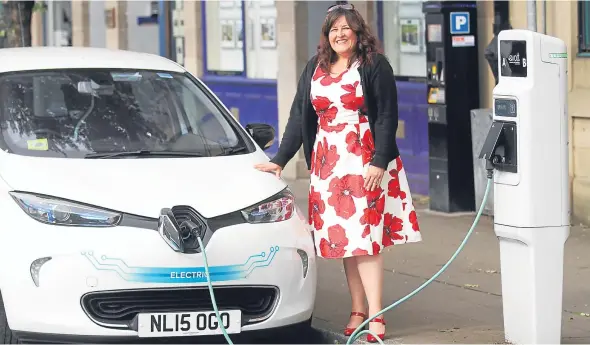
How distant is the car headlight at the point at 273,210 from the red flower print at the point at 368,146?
45cm

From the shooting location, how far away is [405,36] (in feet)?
44.4

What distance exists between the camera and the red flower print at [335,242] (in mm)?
6664

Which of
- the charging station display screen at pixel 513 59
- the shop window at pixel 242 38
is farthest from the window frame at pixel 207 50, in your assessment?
the charging station display screen at pixel 513 59

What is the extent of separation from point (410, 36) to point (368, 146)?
22.8 feet

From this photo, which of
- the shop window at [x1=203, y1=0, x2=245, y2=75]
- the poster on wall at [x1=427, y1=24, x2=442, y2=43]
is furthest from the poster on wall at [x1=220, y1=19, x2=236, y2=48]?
the poster on wall at [x1=427, y1=24, x2=442, y2=43]

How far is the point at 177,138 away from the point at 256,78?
9034 millimetres

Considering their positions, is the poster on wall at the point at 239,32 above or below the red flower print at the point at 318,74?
above

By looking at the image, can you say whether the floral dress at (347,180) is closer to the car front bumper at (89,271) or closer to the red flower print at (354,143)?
the red flower print at (354,143)

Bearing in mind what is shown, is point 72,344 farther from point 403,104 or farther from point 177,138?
point 403,104

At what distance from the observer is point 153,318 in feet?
20.0

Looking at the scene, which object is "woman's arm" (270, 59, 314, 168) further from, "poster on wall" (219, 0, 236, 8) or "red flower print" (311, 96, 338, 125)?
"poster on wall" (219, 0, 236, 8)

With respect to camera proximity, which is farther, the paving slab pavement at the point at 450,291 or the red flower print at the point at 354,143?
A: the paving slab pavement at the point at 450,291

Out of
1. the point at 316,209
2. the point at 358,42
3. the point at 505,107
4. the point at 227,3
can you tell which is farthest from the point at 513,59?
the point at 227,3

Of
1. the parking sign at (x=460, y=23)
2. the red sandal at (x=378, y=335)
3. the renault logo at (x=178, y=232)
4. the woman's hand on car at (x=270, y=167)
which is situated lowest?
the red sandal at (x=378, y=335)
